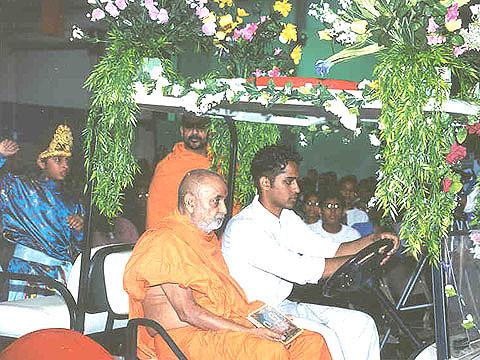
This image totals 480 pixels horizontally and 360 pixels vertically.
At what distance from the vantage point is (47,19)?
26.2 feet

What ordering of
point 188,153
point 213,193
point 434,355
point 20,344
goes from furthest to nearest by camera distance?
point 188,153 → point 213,193 → point 434,355 → point 20,344

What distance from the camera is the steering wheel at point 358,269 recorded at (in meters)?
4.90

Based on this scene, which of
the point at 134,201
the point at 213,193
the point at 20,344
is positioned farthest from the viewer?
the point at 134,201

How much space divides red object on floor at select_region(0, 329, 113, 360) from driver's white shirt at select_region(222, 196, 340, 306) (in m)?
1.03

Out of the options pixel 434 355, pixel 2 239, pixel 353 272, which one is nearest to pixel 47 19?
pixel 2 239

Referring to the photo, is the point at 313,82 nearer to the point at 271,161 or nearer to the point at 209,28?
the point at 209,28

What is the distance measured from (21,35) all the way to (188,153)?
101 inches

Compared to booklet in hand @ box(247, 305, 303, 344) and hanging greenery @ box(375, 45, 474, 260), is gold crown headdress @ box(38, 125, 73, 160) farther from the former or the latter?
hanging greenery @ box(375, 45, 474, 260)

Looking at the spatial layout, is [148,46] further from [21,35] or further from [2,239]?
[21,35]

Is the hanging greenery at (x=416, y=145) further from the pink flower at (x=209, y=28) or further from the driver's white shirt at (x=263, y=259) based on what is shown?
the pink flower at (x=209, y=28)

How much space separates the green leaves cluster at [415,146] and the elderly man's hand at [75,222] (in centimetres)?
284

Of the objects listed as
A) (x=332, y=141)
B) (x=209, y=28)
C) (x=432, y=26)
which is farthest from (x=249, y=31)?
(x=332, y=141)

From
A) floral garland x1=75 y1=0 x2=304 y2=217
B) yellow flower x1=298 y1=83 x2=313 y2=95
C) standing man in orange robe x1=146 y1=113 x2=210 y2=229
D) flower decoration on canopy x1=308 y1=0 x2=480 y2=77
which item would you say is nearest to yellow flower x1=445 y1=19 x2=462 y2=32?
flower decoration on canopy x1=308 y1=0 x2=480 y2=77

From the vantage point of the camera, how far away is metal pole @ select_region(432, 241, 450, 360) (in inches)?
159
